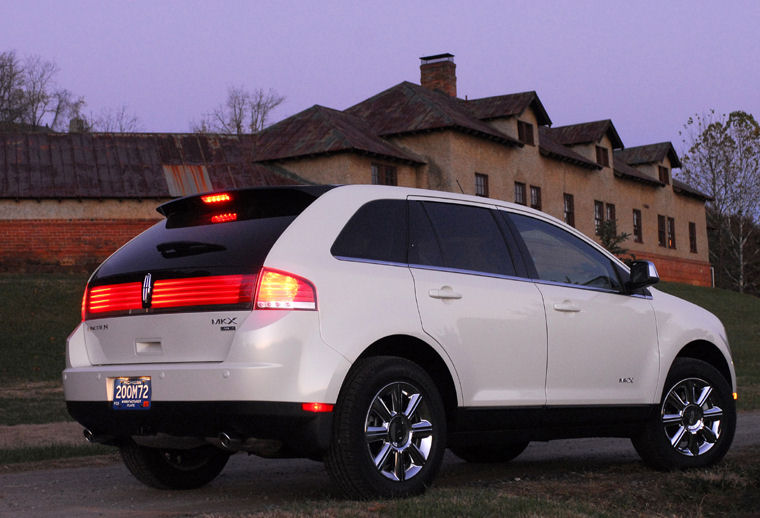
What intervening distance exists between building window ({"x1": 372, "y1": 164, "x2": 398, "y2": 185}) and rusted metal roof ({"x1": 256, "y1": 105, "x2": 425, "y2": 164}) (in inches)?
17.0

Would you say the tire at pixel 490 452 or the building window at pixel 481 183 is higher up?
the building window at pixel 481 183

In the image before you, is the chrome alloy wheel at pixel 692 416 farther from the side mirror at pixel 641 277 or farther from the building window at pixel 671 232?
the building window at pixel 671 232

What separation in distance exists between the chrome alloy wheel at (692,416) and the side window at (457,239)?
187 cm

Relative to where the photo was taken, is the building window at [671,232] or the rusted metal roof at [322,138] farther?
the building window at [671,232]

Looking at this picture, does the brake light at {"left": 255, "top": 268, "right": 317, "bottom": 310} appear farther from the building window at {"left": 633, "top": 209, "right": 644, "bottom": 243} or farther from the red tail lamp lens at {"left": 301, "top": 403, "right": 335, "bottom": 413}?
the building window at {"left": 633, "top": 209, "right": 644, "bottom": 243}

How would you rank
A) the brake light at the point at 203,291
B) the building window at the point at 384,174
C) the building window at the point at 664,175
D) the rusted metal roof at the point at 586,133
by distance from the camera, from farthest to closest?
the building window at the point at 664,175, the rusted metal roof at the point at 586,133, the building window at the point at 384,174, the brake light at the point at 203,291

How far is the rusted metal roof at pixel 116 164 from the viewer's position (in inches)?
1394

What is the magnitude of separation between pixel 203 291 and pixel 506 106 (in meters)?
37.5

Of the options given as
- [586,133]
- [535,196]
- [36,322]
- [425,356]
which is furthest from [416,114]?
[425,356]

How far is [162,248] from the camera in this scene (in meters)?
6.34

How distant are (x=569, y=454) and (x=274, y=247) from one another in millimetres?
4508

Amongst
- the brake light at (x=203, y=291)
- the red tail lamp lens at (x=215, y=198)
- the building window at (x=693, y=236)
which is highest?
the building window at (x=693, y=236)

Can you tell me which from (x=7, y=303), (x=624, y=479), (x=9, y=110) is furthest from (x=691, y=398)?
(x=9, y=110)

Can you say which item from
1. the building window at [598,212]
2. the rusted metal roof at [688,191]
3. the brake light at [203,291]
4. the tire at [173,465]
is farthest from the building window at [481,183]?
the brake light at [203,291]
